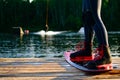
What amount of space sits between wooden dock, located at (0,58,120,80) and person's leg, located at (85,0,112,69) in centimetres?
12

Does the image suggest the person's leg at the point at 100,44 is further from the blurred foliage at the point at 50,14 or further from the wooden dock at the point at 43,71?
the blurred foliage at the point at 50,14

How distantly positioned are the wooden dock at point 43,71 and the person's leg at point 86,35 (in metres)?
0.22

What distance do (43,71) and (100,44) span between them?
887 mm

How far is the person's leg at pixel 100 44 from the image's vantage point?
471 centimetres

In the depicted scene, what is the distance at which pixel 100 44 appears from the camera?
4770 mm

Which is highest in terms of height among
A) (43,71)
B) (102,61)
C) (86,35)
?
(86,35)

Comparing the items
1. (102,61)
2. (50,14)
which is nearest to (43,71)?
(102,61)

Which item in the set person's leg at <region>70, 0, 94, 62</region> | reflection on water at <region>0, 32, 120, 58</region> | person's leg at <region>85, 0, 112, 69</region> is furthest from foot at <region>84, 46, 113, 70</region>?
reflection on water at <region>0, 32, 120, 58</region>

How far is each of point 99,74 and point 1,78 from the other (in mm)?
1296

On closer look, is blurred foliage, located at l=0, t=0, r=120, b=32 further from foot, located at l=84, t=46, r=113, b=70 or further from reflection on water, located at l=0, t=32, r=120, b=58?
foot, located at l=84, t=46, r=113, b=70

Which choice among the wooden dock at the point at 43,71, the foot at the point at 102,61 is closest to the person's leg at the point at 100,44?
the foot at the point at 102,61

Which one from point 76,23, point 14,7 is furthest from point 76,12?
point 14,7

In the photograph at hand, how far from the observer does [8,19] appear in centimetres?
9106

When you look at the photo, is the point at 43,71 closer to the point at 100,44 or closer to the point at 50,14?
the point at 100,44
